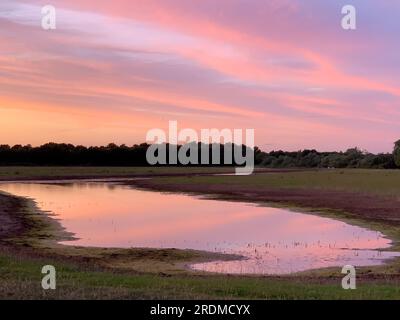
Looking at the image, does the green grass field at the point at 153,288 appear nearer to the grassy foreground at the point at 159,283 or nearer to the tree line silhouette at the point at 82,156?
the grassy foreground at the point at 159,283

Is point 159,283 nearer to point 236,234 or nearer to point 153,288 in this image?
point 153,288

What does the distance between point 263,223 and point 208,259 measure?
38.6 feet

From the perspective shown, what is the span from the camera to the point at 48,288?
11.7 meters

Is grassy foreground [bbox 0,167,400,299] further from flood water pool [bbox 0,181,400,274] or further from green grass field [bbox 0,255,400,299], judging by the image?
flood water pool [bbox 0,181,400,274]

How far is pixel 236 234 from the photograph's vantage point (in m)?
28.9

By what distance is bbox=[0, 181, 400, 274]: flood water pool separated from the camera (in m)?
22.0

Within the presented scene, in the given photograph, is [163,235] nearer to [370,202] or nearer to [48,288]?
[48,288]

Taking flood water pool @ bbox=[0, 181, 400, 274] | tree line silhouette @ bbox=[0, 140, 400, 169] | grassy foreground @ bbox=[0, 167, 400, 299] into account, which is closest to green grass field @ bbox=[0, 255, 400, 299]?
grassy foreground @ bbox=[0, 167, 400, 299]

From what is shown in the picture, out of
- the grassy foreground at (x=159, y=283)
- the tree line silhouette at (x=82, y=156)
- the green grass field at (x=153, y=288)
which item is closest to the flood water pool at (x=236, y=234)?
the grassy foreground at (x=159, y=283)

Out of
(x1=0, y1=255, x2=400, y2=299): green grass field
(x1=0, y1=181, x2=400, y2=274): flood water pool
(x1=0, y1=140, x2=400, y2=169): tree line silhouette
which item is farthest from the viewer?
(x1=0, y1=140, x2=400, y2=169): tree line silhouette

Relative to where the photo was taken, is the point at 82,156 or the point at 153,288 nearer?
the point at 153,288

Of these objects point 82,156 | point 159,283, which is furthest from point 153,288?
point 82,156

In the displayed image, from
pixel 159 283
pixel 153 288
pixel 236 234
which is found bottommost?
pixel 236 234

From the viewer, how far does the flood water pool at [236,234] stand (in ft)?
72.3
